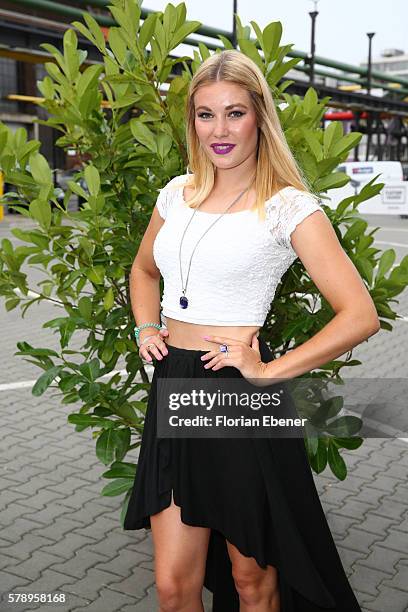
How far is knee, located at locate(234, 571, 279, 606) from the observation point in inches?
94.0

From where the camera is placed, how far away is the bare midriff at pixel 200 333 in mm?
2338

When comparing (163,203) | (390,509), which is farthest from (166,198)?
(390,509)

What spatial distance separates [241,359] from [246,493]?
17.0 inches

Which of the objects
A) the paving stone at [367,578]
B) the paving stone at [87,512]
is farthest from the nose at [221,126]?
the paving stone at [87,512]

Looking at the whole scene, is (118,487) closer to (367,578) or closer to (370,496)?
(367,578)

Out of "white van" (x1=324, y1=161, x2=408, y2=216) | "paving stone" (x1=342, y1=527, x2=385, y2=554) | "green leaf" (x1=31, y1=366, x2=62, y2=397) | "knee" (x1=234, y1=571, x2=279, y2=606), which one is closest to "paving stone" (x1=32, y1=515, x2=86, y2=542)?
"green leaf" (x1=31, y1=366, x2=62, y2=397)

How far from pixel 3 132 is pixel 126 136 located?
1.60 ft

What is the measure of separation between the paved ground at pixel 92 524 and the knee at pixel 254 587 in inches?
45.2

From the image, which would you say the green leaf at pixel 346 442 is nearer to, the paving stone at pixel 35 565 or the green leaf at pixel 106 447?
the green leaf at pixel 106 447

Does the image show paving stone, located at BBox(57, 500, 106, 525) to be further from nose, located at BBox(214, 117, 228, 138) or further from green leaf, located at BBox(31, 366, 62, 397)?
nose, located at BBox(214, 117, 228, 138)

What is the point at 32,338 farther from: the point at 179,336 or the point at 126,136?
the point at 179,336

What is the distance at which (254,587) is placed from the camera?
2391 millimetres

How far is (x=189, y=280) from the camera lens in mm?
2373

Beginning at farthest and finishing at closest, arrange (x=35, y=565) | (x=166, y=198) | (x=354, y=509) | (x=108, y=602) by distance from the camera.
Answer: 1. (x=354, y=509)
2. (x=35, y=565)
3. (x=108, y=602)
4. (x=166, y=198)
